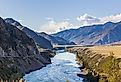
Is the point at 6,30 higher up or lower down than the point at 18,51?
higher up

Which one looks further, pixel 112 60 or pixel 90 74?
pixel 90 74

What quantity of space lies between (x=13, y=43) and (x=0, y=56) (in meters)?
30.2

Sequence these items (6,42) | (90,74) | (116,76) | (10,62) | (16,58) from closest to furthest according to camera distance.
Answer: (116,76) < (90,74) < (10,62) < (16,58) < (6,42)

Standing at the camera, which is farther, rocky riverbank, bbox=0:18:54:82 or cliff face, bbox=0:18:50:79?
cliff face, bbox=0:18:50:79

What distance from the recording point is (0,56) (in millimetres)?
151875

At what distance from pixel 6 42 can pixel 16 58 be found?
600 inches

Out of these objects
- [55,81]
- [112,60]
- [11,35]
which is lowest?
[55,81]

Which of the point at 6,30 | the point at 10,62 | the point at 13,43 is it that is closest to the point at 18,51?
the point at 13,43

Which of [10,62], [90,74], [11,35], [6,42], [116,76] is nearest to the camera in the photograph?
[116,76]

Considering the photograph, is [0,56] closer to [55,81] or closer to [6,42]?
[6,42]

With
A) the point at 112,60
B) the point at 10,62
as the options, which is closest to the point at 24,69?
the point at 10,62

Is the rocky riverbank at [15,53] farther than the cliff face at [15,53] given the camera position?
No

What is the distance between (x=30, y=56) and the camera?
184 m

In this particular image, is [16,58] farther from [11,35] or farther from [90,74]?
[90,74]
